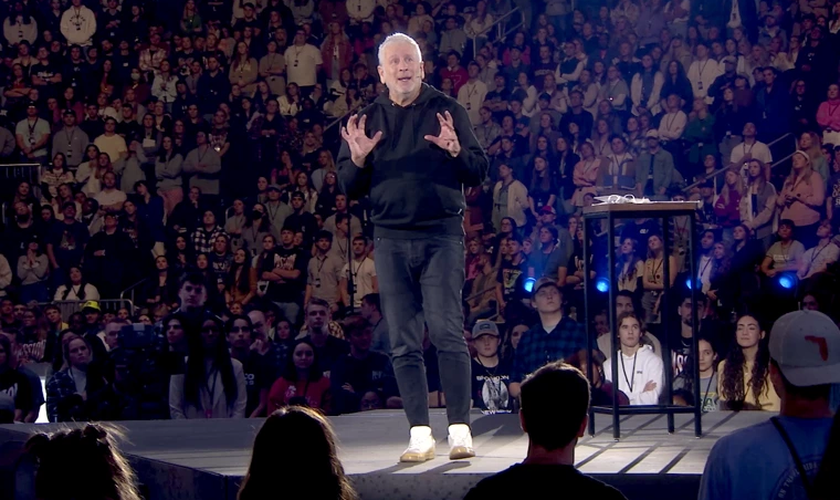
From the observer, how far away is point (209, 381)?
24.3ft

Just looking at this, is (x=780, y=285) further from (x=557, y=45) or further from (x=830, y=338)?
(x=830, y=338)

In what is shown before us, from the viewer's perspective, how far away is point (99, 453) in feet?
7.89

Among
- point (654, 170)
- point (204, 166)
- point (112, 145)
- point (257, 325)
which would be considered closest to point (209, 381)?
point (257, 325)

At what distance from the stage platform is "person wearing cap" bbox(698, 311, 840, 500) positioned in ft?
4.41

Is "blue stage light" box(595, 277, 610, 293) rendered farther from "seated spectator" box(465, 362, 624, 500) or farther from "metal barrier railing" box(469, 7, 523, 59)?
"seated spectator" box(465, 362, 624, 500)

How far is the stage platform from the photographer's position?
3.80 meters

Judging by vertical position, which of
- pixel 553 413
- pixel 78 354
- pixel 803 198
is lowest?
pixel 78 354

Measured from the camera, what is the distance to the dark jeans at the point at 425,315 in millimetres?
4375

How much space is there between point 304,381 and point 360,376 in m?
0.45

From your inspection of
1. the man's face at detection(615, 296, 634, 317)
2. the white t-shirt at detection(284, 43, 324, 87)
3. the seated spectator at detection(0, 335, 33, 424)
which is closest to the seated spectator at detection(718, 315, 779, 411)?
the man's face at detection(615, 296, 634, 317)

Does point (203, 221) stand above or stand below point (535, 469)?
above

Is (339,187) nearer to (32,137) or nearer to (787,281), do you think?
(787,281)

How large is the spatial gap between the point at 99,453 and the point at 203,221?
973 cm

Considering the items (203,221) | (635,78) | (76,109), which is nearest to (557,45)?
(635,78)
